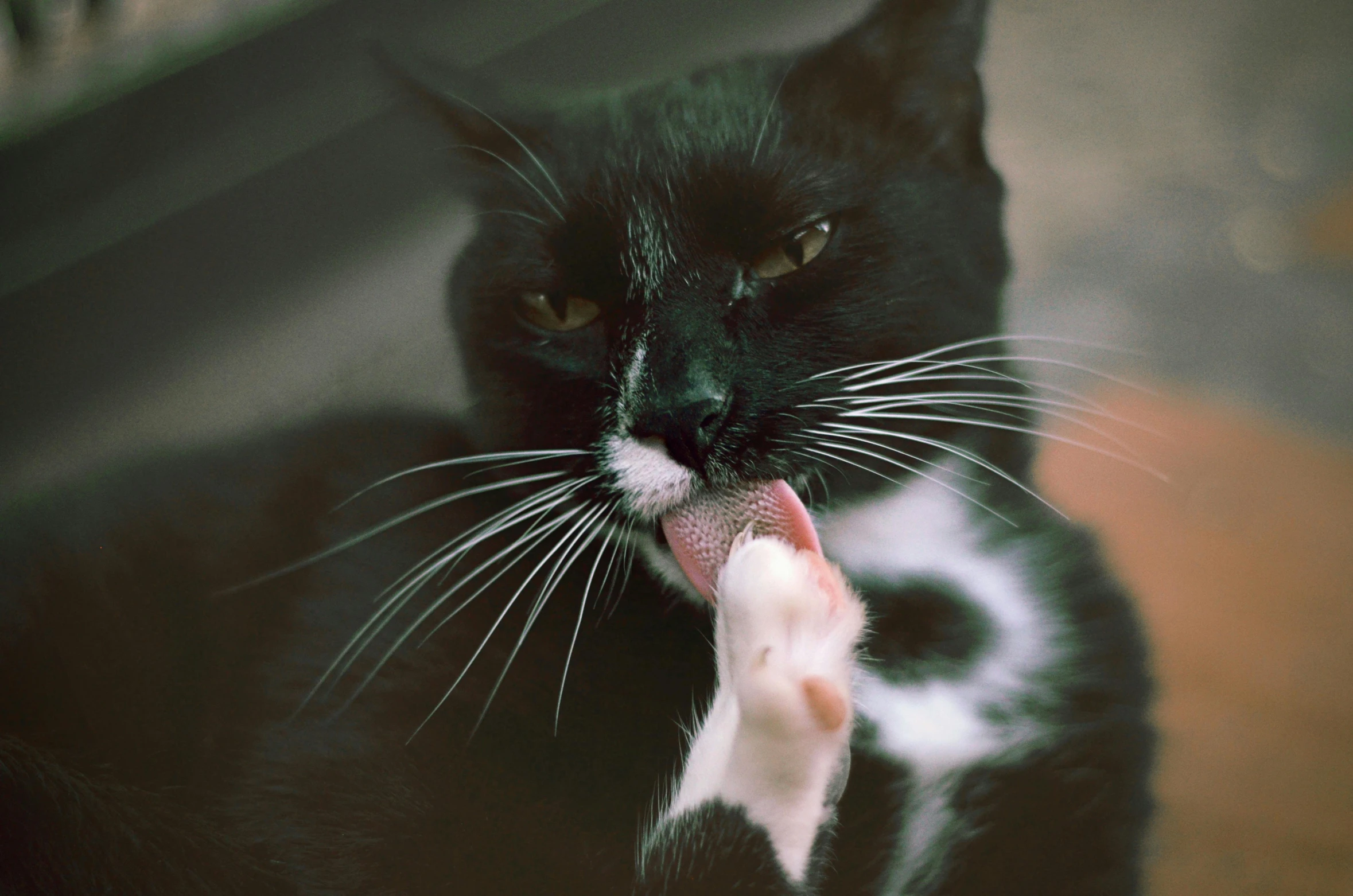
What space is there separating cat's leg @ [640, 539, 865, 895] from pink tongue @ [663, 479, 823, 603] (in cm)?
1

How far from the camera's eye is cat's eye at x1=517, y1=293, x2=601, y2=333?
676 millimetres

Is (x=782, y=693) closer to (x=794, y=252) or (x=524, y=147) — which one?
(x=794, y=252)

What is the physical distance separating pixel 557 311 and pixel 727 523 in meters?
0.20

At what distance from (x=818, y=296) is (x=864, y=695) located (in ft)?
0.92

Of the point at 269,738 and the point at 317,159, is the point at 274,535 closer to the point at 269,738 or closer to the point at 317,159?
the point at 269,738

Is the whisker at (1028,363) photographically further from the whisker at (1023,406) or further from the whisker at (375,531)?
the whisker at (375,531)

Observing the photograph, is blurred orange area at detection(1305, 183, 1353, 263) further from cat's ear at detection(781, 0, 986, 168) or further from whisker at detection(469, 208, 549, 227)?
whisker at detection(469, 208, 549, 227)

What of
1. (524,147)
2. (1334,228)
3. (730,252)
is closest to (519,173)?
(524,147)

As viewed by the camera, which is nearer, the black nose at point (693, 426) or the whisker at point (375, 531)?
the black nose at point (693, 426)

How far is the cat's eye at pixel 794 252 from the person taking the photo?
2.13 feet

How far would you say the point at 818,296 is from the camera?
0.65 metres

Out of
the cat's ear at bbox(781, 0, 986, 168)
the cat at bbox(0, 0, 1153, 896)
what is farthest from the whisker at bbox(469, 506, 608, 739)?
the cat's ear at bbox(781, 0, 986, 168)

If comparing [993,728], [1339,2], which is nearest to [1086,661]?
[993,728]

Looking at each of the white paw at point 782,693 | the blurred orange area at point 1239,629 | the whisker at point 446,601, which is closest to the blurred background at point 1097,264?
the blurred orange area at point 1239,629
